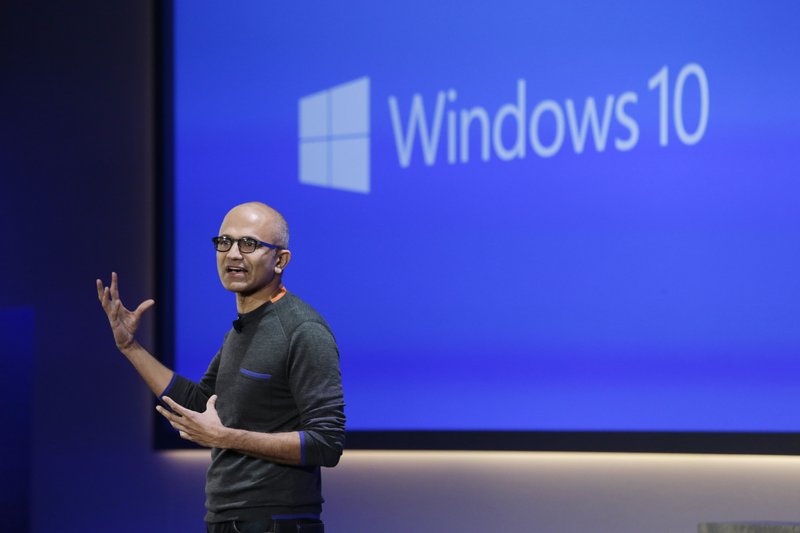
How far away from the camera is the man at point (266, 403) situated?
7.64 feet

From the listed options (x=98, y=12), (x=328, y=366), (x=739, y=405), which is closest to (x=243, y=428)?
(x=328, y=366)

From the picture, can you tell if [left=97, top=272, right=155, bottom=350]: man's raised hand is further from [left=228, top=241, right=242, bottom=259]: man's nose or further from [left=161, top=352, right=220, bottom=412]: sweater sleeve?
[left=228, top=241, right=242, bottom=259]: man's nose

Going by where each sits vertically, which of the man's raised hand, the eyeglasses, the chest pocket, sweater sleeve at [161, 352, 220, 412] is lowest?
sweater sleeve at [161, 352, 220, 412]

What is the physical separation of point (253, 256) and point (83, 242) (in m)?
2.01

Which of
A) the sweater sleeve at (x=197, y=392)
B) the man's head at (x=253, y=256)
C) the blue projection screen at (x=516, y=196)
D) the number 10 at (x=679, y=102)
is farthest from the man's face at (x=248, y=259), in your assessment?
the number 10 at (x=679, y=102)

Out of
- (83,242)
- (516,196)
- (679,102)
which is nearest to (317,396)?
(516,196)

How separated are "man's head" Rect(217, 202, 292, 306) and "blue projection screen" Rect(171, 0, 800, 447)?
1.41 m

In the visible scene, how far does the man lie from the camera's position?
2.33 metres

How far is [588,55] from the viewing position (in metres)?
3.78

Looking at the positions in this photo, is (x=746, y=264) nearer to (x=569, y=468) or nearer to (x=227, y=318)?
(x=569, y=468)

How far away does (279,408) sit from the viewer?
244 centimetres

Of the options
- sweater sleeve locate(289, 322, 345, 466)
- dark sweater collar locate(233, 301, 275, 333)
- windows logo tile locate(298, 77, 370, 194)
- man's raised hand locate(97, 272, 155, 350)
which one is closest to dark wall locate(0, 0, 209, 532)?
windows logo tile locate(298, 77, 370, 194)

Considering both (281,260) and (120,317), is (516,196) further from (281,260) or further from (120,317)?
(120,317)

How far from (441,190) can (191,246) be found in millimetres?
1028
